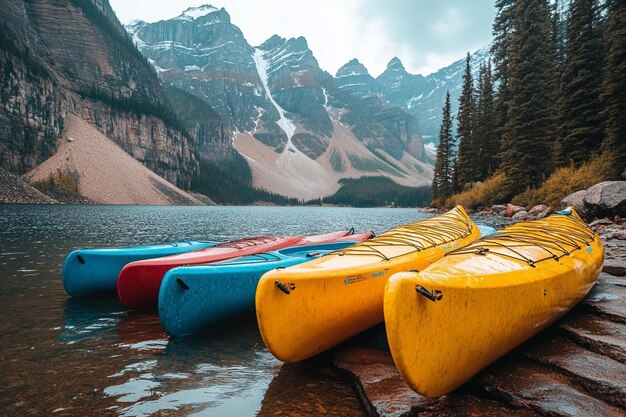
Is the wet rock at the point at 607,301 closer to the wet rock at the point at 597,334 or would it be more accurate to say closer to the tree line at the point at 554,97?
the wet rock at the point at 597,334

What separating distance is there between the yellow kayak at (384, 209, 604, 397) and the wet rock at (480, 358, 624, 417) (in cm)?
21

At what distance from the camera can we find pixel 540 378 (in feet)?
13.5

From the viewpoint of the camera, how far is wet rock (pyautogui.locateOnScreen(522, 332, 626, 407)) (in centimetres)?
367

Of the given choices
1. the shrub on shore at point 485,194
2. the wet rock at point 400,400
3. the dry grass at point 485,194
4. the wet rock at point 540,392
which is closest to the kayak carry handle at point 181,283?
the wet rock at point 400,400

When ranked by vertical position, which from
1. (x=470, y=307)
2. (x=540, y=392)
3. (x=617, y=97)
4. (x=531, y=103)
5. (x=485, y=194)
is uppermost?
(x=531, y=103)

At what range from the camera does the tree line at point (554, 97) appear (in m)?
20.8

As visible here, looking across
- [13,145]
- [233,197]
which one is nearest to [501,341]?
[13,145]

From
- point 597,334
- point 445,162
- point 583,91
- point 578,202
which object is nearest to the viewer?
point 597,334

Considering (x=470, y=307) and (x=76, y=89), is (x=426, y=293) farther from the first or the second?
(x=76, y=89)

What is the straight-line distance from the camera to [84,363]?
17.1 feet

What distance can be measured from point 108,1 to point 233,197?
11886cm

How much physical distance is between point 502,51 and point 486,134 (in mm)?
9081

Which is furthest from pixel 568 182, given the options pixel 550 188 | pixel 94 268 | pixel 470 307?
pixel 94 268

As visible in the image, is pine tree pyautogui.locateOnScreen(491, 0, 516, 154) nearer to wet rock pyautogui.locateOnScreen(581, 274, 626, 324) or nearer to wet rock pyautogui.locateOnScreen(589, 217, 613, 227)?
wet rock pyautogui.locateOnScreen(589, 217, 613, 227)
